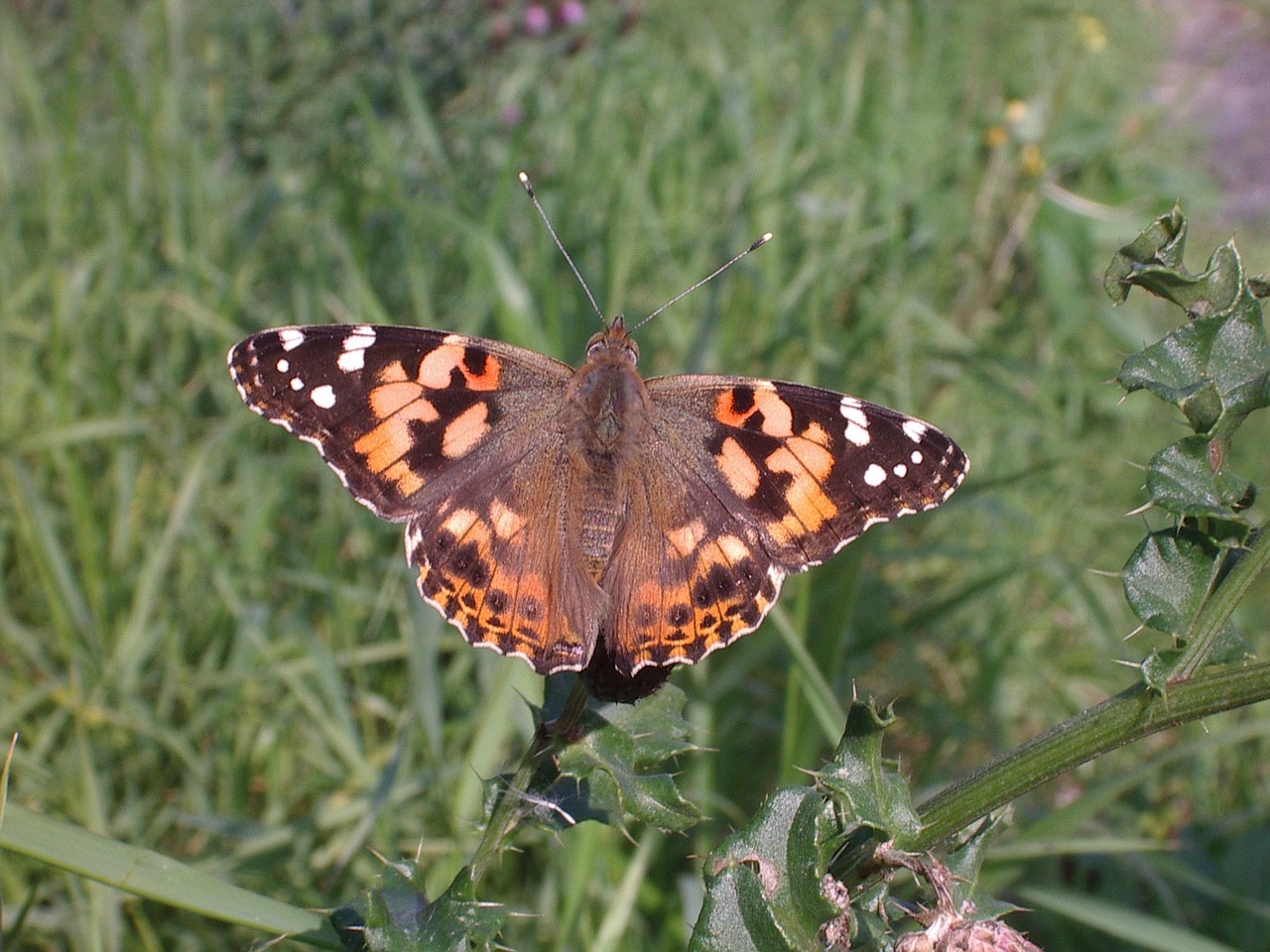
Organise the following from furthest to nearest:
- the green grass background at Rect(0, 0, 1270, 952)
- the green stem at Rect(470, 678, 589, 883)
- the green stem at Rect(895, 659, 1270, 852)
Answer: the green grass background at Rect(0, 0, 1270, 952) < the green stem at Rect(470, 678, 589, 883) < the green stem at Rect(895, 659, 1270, 852)

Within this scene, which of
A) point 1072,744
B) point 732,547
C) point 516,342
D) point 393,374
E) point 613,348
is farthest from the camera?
point 516,342

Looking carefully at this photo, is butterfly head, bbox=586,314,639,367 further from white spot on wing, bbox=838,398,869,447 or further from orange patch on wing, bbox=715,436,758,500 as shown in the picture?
white spot on wing, bbox=838,398,869,447

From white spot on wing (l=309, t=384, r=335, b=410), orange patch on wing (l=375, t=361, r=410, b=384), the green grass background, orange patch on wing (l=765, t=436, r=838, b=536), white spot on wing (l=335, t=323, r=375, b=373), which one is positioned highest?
white spot on wing (l=335, t=323, r=375, b=373)

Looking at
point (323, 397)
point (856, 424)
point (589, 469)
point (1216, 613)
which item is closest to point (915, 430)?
point (856, 424)

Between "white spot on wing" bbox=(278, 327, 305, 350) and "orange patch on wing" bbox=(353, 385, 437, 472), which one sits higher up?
"white spot on wing" bbox=(278, 327, 305, 350)

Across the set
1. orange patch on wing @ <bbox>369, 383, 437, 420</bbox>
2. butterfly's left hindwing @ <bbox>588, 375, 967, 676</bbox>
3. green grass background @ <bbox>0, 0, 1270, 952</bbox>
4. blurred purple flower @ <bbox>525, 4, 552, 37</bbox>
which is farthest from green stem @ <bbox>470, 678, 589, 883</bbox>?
blurred purple flower @ <bbox>525, 4, 552, 37</bbox>

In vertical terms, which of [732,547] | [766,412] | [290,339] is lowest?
[732,547]

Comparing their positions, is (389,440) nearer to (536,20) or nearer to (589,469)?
(589,469)
